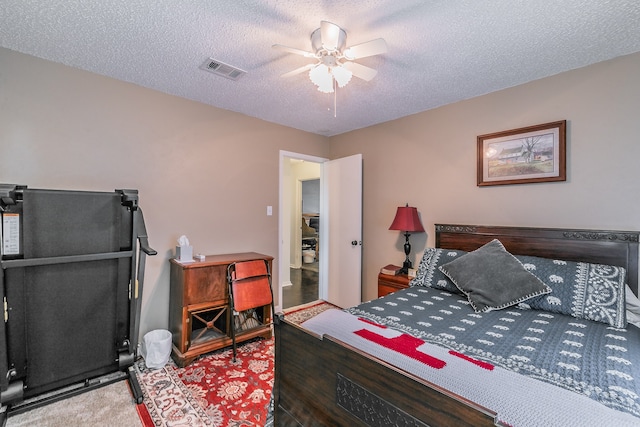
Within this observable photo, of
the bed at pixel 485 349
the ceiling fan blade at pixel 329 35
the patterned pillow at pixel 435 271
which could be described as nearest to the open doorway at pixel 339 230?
the patterned pillow at pixel 435 271

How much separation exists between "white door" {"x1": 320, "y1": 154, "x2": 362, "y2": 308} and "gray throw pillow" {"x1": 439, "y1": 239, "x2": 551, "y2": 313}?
154 cm

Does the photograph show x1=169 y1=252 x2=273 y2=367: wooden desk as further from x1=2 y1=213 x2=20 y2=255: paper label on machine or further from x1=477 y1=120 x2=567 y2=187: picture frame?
x1=477 y1=120 x2=567 y2=187: picture frame

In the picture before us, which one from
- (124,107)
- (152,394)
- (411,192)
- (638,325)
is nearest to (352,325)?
(152,394)

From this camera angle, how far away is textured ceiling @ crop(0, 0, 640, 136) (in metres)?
1.66

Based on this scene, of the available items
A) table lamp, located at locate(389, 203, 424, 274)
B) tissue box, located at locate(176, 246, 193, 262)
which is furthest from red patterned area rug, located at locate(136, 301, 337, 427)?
table lamp, located at locate(389, 203, 424, 274)

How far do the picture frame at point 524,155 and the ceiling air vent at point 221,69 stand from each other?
2.44 meters

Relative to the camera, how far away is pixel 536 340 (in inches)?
60.3

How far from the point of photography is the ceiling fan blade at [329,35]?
5.62ft

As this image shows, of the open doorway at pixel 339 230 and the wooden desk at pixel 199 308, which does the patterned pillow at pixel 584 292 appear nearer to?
the open doorway at pixel 339 230

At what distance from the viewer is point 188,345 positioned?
255 centimetres

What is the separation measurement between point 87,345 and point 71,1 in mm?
2250

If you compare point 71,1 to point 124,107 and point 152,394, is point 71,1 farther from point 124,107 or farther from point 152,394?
point 152,394

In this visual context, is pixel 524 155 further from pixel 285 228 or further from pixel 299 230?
pixel 299 230

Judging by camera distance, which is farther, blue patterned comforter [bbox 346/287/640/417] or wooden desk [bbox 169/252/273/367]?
wooden desk [bbox 169/252/273/367]
